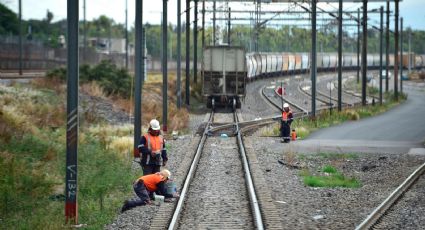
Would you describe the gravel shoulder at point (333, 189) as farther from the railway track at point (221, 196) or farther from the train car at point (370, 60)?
the train car at point (370, 60)

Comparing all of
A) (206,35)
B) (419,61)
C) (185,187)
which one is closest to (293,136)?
(185,187)

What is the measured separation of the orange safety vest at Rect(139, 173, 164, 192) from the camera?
49.1 feet

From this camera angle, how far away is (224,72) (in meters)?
45.9

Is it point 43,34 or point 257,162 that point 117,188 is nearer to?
point 257,162

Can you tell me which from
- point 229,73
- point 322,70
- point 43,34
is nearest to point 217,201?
point 229,73

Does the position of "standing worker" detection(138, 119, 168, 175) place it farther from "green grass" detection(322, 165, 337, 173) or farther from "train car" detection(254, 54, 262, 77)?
"train car" detection(254, 54, 262, 77)

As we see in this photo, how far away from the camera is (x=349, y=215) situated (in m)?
13.8

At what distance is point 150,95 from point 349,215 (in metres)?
35.1

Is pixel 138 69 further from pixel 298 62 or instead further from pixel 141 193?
pixel 298 62

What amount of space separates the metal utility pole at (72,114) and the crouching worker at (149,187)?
1.37 m

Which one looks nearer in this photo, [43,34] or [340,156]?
[340,156]

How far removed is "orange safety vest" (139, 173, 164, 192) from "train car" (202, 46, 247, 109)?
3076cm

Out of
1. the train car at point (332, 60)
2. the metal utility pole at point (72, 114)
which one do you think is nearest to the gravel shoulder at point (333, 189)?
the metal utility pole at point (72, 114)

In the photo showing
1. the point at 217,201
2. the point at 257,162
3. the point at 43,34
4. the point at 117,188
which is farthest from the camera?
the point at 43,34
